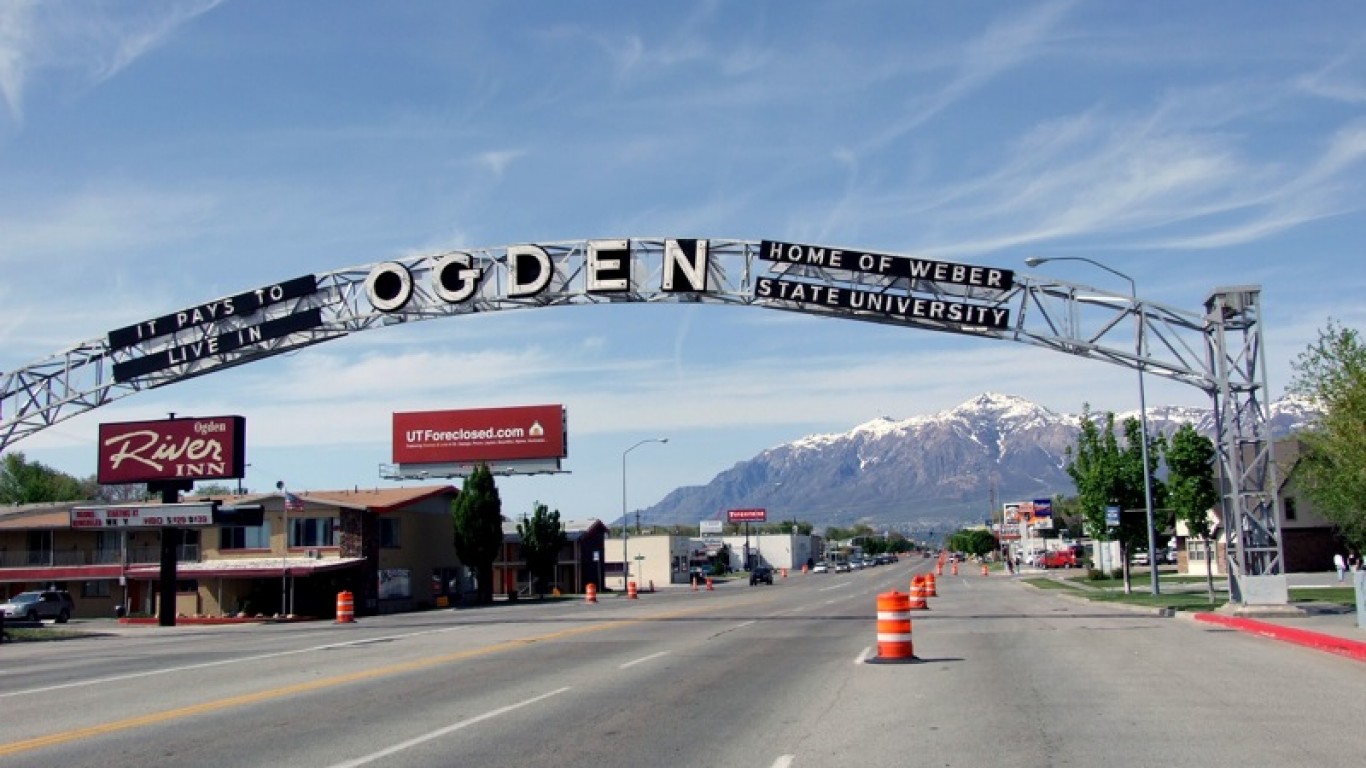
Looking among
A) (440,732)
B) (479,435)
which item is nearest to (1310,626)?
(440,732)

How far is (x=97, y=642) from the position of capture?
37.8 m

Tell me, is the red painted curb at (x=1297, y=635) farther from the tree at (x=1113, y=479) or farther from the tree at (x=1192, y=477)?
the tree at (x=1113, y=479)

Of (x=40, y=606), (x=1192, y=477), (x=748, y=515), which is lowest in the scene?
(x=40, y=606)

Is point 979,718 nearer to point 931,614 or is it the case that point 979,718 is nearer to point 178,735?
point 178,735

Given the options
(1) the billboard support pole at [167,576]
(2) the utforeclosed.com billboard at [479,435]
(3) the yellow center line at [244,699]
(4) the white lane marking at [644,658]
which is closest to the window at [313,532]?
(1) the billboard support pole at [167,576]

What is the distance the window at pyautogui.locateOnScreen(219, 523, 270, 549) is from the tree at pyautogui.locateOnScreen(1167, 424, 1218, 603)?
42.6m

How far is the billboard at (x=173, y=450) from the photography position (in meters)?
52.4

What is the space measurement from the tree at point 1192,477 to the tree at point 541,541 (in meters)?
42.3

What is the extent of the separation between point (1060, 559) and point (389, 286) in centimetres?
9157

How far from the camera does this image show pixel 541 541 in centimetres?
7875

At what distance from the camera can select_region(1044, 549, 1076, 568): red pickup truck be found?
114m

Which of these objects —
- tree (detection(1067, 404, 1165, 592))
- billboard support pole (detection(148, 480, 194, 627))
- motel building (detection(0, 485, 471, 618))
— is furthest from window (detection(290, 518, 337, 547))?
tree (detection(1067, 404, 1165, 592))

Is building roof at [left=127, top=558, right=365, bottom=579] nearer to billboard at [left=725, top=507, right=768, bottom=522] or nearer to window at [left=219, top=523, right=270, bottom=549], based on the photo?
window at [left=219, top=523, right=270, bottom=549]

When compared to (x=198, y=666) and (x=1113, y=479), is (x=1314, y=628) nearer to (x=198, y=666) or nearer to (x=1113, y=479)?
(x=198, y=666)
